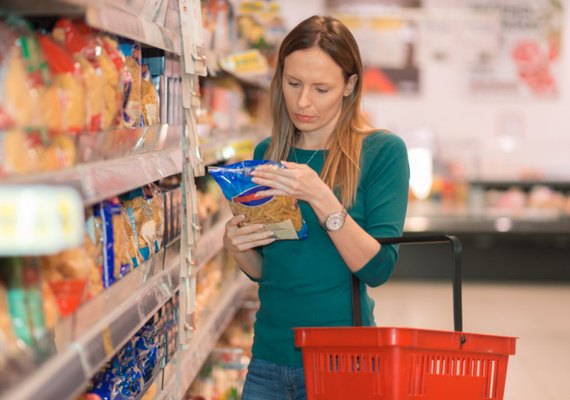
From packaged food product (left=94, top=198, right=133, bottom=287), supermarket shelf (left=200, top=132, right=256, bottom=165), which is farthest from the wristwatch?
supermarket shelf (left=200, top=132, right=256, bottom=165)

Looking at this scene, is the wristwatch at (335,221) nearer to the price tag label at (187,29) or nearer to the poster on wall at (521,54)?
the price tag label at (187,29)

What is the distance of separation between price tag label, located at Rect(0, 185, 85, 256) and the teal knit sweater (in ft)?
3.13

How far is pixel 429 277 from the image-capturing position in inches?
317

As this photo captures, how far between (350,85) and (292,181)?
437 millimetres

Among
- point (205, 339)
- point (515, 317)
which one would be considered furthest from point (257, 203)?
point (515, 317)

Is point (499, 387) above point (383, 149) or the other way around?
the other way around

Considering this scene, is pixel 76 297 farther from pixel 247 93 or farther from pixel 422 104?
pixel 422 104

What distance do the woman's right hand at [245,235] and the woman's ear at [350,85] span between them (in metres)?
0.44

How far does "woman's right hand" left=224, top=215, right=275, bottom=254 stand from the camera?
2.24 m

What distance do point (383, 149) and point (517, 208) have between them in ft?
20.7

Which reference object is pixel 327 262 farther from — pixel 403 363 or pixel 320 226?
pixel 403 363

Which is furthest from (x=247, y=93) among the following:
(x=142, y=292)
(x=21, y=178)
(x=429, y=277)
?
(x=21, y=178)

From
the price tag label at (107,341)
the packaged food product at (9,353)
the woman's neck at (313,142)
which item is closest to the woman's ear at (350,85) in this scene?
the woman's neck at (313,142)

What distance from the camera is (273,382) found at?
2.25 m
